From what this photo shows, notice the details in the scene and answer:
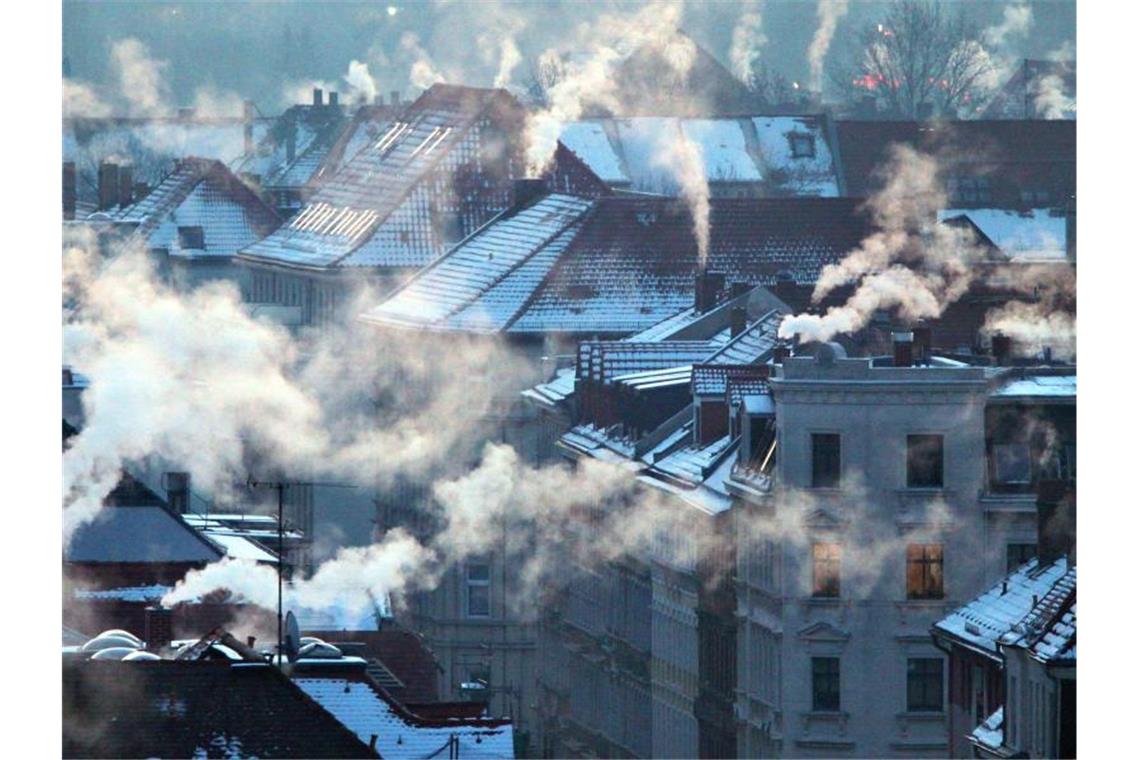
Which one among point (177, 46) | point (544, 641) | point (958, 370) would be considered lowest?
point (544, 641)

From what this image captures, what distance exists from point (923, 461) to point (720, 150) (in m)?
50.4

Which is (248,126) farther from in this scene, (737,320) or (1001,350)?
(1001,350)

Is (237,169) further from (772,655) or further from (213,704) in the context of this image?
(213,704)

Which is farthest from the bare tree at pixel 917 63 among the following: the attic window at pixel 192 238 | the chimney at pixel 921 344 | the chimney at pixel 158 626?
the chimney at pixel 158 626

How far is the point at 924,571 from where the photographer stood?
43781mm

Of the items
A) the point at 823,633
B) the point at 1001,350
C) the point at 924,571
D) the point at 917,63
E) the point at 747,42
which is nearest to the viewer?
the point at 823,633

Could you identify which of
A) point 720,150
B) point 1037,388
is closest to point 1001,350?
A: point 1037,388

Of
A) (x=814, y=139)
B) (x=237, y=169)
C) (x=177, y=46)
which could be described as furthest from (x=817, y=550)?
(x=237, y=169)

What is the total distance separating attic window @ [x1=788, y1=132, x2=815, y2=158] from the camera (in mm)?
94125

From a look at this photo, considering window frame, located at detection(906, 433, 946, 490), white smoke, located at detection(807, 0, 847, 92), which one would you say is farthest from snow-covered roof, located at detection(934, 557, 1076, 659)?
white smoke, located at detection(807, 0, 847, 92)

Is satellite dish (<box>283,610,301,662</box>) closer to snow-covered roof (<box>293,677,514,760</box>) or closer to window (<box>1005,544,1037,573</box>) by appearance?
snow-covered roof (<box>293,677,514,760</box>)

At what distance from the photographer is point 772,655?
43.5 metres

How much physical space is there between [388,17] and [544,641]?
29.6 meters

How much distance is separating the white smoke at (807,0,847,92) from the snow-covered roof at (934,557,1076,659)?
50344 millimetres
